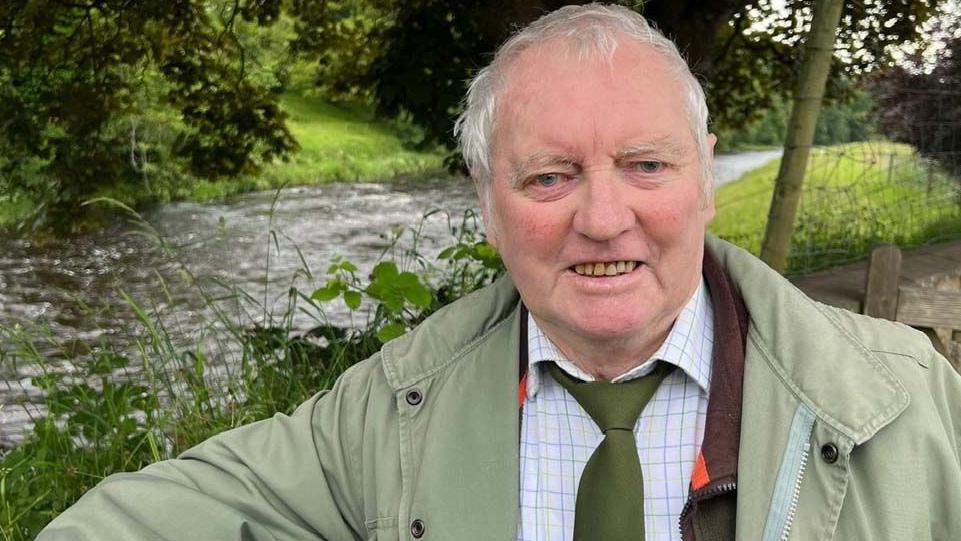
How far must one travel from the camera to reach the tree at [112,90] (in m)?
6.37

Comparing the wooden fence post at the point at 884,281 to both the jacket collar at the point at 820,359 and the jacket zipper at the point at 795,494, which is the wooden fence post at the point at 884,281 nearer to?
the jacket collar at the point at 820,359

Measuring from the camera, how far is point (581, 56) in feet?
5.43

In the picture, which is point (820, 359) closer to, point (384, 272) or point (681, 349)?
point (681, 349)

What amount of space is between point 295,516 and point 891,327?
1.07m

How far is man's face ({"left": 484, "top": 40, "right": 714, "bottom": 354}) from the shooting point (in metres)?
1.63

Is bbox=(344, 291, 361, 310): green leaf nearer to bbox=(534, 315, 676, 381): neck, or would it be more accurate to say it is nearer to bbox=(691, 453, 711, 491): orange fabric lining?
bbox=(534, 315, 676, 381): neck

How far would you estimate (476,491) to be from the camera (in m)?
1.65

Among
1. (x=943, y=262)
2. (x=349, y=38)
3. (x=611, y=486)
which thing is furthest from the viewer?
(x=349, y=38)

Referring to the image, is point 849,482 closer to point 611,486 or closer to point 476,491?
point 611,486

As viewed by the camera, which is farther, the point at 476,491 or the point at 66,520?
the point at 476,491

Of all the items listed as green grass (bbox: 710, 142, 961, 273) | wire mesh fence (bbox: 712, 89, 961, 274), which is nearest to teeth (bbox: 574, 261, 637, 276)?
wire mesh fence (bbox: 712, 89, 961, 274)

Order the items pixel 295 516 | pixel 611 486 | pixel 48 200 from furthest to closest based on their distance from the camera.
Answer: pixel 48 200
pixel 295 516
pixel 611 486

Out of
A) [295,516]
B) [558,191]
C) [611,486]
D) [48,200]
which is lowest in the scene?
[48,200]

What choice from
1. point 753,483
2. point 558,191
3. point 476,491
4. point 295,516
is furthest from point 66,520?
point 753,483
